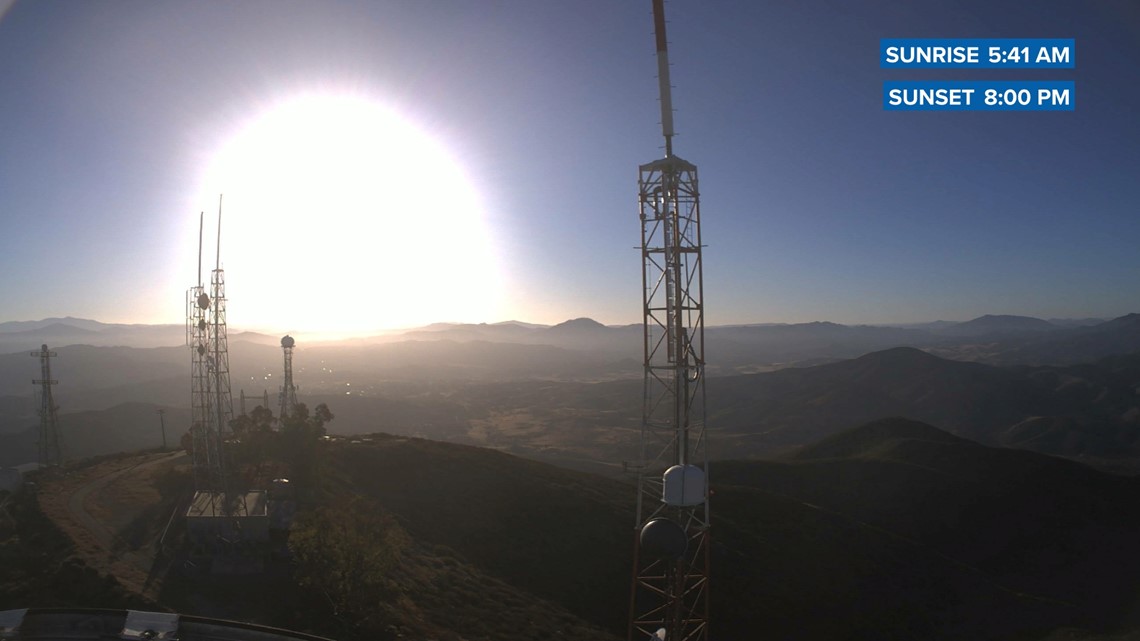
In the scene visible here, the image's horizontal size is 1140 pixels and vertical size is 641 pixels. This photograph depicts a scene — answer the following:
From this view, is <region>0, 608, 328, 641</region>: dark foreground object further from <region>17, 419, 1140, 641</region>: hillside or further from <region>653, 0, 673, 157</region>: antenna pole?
<region>653, 0, 673, 157</region>: antenna pole

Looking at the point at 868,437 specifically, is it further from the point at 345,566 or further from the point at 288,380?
the point at 345,566

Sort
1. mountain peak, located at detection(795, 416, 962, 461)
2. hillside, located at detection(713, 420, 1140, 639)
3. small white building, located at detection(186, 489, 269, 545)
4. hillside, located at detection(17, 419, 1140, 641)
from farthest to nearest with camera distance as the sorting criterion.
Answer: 1. mountain peak, located at detection(795, 416, 962, 461)
2. hillside, located at detection(713, 420, 1140, 639)
3. small white building, located at detection(186, 489, 269, 545)
4. hillside, located at detection(17, 419, 1140, 641)

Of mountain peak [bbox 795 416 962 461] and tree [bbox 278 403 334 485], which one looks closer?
tree [bbox 278 403 334 485]

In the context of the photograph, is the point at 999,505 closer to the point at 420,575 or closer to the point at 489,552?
the point at 489,552

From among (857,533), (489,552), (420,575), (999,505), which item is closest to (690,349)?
(420,575)

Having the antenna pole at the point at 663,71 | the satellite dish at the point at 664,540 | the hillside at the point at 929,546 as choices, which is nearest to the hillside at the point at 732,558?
the hillside at the point at 929,546

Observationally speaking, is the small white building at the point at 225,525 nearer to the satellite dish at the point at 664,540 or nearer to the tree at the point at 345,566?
the tree at the point at 345,566

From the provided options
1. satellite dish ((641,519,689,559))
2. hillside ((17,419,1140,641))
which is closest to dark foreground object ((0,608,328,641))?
hillside ((17,419,1140,641))
